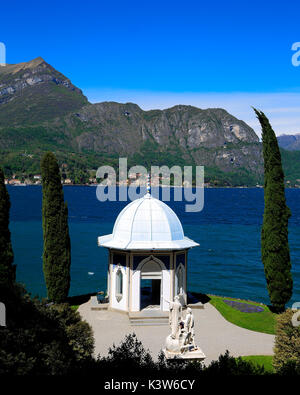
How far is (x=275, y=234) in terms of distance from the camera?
2489 cm

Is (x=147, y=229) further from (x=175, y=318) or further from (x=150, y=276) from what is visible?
(x=175, y=318)

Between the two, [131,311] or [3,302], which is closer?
[3,302]

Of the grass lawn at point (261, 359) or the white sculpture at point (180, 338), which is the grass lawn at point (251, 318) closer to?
the grass lawn at point (261, 359)

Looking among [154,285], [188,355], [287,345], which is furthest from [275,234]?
[188,355]

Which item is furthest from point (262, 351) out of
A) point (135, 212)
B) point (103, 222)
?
point (103, 222)

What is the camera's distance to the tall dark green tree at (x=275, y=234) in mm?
24656

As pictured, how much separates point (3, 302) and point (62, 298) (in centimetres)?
1436

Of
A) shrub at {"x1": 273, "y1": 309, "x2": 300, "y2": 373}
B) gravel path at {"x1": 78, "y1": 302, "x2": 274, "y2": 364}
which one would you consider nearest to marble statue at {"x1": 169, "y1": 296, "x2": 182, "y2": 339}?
gravel path at {"x1": 78, "y1": 302, "x2": 274, "y2": 364}

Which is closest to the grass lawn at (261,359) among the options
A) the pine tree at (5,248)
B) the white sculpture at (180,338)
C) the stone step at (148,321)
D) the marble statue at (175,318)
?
the white sculpture at (180,338)

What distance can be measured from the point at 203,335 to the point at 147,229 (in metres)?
6.78

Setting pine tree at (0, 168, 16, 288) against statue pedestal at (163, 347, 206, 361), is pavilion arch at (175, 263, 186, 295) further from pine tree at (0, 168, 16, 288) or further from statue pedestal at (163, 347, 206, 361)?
pine tree at (0, 168, 16, 288)

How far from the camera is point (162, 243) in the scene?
2428cm

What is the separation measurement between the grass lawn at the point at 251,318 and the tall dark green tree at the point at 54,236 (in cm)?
958
